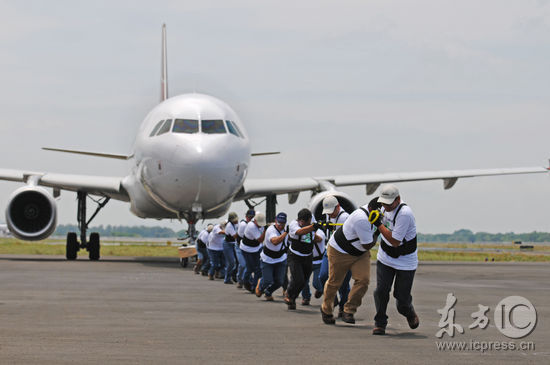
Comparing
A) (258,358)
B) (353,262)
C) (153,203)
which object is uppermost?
(153,203)

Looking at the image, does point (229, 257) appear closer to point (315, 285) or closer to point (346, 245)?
point (315, 285)

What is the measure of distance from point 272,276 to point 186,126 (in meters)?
9.30

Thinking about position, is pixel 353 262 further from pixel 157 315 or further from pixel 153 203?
pixel 153 203

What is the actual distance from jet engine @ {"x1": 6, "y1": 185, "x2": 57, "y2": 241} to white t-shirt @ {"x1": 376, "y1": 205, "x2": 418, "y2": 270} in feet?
57.4

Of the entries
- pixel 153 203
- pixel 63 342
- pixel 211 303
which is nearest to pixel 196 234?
pixel 153 203

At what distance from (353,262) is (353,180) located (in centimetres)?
1849

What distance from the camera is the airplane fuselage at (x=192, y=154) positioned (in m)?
22.7

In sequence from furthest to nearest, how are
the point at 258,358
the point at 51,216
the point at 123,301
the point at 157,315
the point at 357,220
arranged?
the point at 51,216
the point at 123,301
the point at 157,315
the point at 357,220
the point at 258,358

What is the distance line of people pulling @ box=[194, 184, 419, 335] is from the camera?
1020 cm

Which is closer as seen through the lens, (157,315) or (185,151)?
(157,315)

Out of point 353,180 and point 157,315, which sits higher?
point 353,180

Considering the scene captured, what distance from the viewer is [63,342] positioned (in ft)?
28.5

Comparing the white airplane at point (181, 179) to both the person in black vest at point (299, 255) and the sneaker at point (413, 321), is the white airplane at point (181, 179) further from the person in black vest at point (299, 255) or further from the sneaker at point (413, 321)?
the sneaker at point (413, 321)

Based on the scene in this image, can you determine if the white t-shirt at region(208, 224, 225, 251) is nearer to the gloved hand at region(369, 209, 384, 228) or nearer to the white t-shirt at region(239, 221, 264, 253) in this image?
the white t-shirt at region(239, 221, 264, 253)
